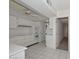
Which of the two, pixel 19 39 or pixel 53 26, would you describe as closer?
pixel 19 39

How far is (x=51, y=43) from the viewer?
491cm
